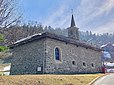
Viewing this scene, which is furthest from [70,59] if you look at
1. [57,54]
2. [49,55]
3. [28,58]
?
[28,58]

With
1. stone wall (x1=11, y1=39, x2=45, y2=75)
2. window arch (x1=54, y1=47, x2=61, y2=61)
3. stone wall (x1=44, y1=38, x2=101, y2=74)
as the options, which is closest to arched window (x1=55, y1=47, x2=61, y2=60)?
window arch (x1=54, y1=47, x2=61, y2=61)

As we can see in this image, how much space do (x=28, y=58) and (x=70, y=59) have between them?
515 centimetres

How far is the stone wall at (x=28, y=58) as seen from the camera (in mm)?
18750

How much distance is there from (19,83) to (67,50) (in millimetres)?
11987

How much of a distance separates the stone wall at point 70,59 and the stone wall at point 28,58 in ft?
2.85

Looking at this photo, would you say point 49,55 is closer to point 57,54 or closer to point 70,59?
point 57,54


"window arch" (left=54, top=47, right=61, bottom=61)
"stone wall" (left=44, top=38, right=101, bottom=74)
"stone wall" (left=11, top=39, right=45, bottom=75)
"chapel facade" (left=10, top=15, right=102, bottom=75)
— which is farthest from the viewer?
Answer: "window arch" (left=54, top=47, right=61, bottom=61)

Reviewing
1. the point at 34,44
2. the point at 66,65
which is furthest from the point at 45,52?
the point at 66,65

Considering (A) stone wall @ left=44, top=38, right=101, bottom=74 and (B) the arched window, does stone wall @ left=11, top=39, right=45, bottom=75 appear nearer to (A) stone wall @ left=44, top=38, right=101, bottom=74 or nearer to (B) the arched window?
(A) stone wall @ left=44, top=38, right=101, bottom=74

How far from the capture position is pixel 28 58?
66.4 feet

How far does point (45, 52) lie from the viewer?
18.2 metres

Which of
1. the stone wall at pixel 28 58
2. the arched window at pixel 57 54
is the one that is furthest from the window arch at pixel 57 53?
the stone wall at pixel 28 58

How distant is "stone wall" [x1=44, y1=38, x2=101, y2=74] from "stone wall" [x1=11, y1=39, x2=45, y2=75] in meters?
0.87

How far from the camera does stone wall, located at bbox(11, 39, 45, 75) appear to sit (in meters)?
18.8
